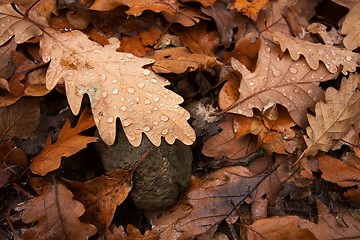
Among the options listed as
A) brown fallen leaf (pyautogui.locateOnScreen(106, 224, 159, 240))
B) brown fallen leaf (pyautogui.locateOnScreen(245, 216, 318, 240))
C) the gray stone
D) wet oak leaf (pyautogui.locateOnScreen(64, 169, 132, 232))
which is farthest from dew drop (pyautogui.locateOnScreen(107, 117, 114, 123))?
brown fallen leaf (pyautogui.locateOnScreen(245, 216, 318, 240))

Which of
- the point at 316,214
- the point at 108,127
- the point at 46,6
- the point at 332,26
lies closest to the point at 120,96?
the point at 108,127

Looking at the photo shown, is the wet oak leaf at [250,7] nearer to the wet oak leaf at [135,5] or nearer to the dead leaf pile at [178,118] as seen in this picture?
the dead leaf pile at [178,118]

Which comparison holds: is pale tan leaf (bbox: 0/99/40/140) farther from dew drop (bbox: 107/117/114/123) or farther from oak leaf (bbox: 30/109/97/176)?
dew drop (bbox: 107/117/114/123)

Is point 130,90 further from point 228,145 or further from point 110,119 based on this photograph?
point 228,145

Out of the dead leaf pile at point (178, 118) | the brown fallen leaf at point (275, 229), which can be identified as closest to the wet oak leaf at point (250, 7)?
the dead leaf pile at point (178, 118)

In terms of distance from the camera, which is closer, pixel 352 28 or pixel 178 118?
pixel 178 118

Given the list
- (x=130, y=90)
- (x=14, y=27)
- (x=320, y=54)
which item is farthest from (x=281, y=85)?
(x=14, y=27)

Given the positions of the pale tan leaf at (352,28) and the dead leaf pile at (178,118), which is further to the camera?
the pale tan leaf at (352,28)
